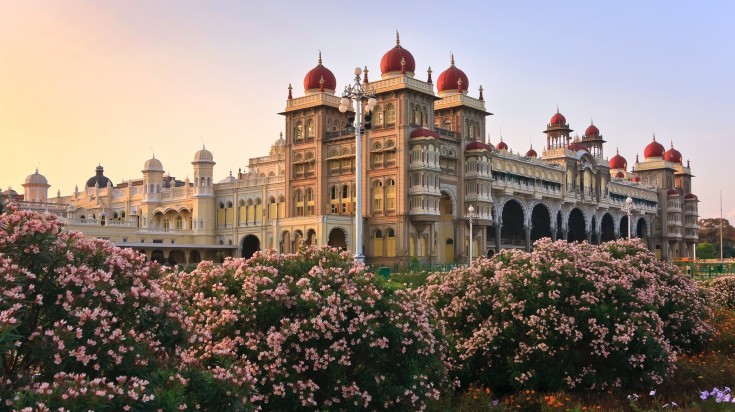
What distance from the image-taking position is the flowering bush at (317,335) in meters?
10.7

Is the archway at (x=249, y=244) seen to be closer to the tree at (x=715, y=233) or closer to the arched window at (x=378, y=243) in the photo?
the arched window at (x=378, y=243)

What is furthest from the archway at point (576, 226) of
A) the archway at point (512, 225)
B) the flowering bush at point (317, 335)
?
the flowering bush at point (317, 335)

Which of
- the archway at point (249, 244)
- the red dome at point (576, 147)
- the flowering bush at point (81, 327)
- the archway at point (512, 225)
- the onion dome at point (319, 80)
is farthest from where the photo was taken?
the red dome at point (576, 147)

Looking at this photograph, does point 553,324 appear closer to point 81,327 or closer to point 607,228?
point 81,327

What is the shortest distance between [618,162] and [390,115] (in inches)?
2337

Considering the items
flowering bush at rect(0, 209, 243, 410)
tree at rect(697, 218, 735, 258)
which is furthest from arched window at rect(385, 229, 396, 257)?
tree at rect(697, 218, 735, 258)

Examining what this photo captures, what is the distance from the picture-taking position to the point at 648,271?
19797mm

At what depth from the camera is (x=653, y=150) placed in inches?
4075

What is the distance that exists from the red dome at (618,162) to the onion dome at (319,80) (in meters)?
56.6

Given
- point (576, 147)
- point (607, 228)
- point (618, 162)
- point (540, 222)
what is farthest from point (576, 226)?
point (618, 162)

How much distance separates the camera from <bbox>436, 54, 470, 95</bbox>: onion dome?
65.4 metres

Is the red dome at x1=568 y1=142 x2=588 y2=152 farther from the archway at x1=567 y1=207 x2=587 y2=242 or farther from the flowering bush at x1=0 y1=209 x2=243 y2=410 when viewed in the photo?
the flowering bush at x1=0 y1=209 x2=243 y2=410

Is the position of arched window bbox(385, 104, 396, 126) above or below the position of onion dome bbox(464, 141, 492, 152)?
above

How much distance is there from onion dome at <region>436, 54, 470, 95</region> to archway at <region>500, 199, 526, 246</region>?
46.5 feet
